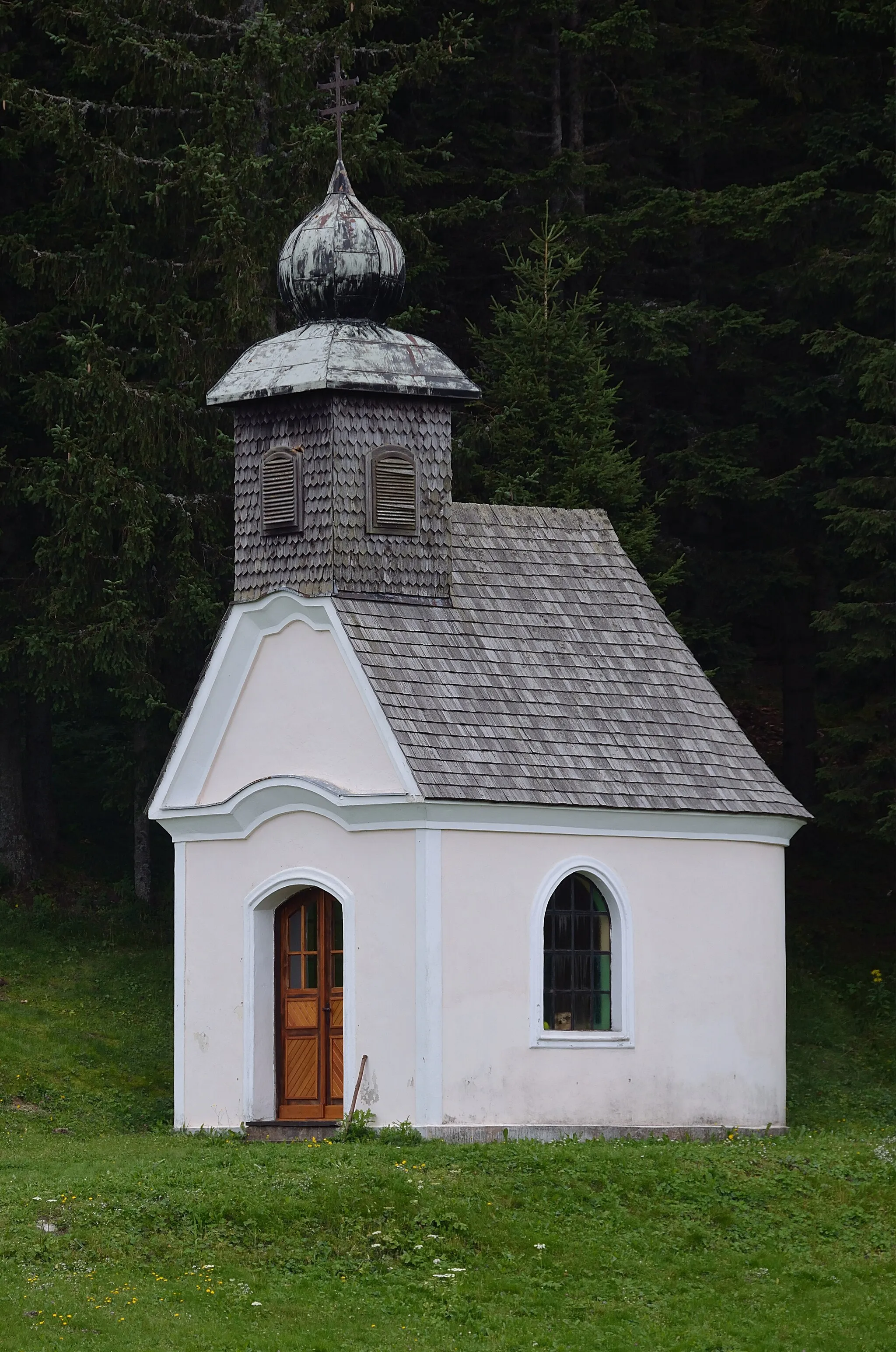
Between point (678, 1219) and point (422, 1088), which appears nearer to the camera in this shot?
point (678, 1219)

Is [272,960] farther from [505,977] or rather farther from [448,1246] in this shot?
[448,1246]

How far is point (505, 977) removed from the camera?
2131cm

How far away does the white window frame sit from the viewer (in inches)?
846

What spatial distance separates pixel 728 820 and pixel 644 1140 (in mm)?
3407

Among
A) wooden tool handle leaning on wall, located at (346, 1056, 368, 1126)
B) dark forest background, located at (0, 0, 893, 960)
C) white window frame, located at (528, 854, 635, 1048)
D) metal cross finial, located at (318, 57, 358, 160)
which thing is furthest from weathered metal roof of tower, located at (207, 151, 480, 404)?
wooden tool handle leaning on wall, located at (346, 1056, 368, 1126)

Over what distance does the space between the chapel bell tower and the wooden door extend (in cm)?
317

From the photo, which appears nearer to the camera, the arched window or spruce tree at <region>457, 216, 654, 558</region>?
the arched window

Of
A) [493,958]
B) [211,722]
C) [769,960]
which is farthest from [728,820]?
[211,722]

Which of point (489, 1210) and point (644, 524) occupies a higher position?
point (644, 524)

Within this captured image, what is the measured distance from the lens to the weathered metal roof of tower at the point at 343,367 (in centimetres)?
2244

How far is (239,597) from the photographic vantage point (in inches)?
912

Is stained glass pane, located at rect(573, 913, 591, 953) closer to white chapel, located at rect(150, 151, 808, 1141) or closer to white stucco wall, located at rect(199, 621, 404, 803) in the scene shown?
white chapel, located at rect(150, 151, 808, 1141)

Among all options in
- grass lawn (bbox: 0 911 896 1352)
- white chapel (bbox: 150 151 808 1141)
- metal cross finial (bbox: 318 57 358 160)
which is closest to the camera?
grass lawn (bbox: 0 911 896 1352)

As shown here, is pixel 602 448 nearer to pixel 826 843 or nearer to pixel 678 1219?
pixel 826 843
